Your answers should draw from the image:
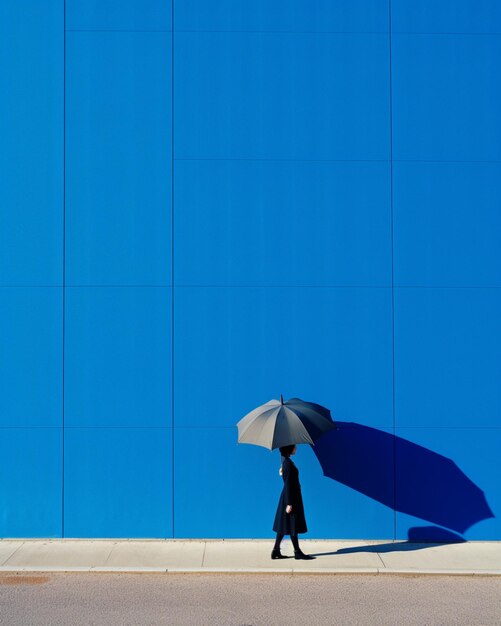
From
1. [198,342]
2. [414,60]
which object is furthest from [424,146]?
[198,342]

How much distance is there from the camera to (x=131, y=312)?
36.1 feet

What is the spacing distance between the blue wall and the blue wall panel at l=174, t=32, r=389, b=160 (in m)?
0.03

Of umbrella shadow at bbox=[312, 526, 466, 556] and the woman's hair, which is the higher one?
the woman's hair

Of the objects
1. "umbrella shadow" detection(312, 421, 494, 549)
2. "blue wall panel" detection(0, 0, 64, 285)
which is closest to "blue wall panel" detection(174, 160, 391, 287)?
"blue wall panel" detection(0, 0, 64, 285)

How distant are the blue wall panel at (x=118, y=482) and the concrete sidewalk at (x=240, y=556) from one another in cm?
23

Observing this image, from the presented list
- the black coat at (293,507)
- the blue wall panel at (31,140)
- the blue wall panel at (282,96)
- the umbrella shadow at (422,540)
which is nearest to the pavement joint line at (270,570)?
the black coat at (293,507)

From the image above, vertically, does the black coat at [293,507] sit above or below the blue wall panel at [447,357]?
below

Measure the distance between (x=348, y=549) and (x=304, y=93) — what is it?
263 inches

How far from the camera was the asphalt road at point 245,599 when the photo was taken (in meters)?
7.77

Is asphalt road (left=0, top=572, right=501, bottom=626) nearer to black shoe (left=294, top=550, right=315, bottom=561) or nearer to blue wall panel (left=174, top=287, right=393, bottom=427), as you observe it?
black shoe (left=294, top=550, right=315, bottom=561)

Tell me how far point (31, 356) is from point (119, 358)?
132 centimetres

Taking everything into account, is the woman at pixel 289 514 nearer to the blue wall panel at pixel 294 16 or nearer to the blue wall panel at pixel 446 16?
the blue wall panel at pixel 294 16

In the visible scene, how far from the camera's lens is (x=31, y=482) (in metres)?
10.9

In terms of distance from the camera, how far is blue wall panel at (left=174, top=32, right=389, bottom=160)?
36.3 feet
